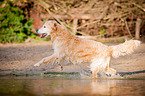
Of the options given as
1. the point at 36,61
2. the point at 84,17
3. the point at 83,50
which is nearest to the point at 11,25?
the point at 84,17

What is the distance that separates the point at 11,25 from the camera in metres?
16.9

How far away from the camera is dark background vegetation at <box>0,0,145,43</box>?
53.5 feet

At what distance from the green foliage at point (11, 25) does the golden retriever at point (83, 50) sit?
868 centimetres

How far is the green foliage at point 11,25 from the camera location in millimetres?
16281

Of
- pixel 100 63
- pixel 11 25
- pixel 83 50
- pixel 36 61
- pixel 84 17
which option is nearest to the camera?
pixel 100 63

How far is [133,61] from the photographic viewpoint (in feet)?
34.4

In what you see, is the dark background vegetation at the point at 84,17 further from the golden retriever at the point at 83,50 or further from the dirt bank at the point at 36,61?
the golden retriever at the point at 83,50

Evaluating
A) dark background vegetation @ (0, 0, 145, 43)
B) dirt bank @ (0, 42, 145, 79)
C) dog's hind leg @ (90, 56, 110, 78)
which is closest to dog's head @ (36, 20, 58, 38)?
dirt bank @ (0, 42, 145, 79)

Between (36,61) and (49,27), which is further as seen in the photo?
(36,61)

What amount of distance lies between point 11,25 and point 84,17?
561 centimetres

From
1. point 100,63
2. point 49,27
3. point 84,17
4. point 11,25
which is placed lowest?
point 100,63

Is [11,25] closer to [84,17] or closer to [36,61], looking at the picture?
[84,17]

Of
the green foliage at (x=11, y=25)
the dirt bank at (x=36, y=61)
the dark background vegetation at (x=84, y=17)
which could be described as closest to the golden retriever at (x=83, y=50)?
the dirt bank at (x=36, y=61)

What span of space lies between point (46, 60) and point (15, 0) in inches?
424
